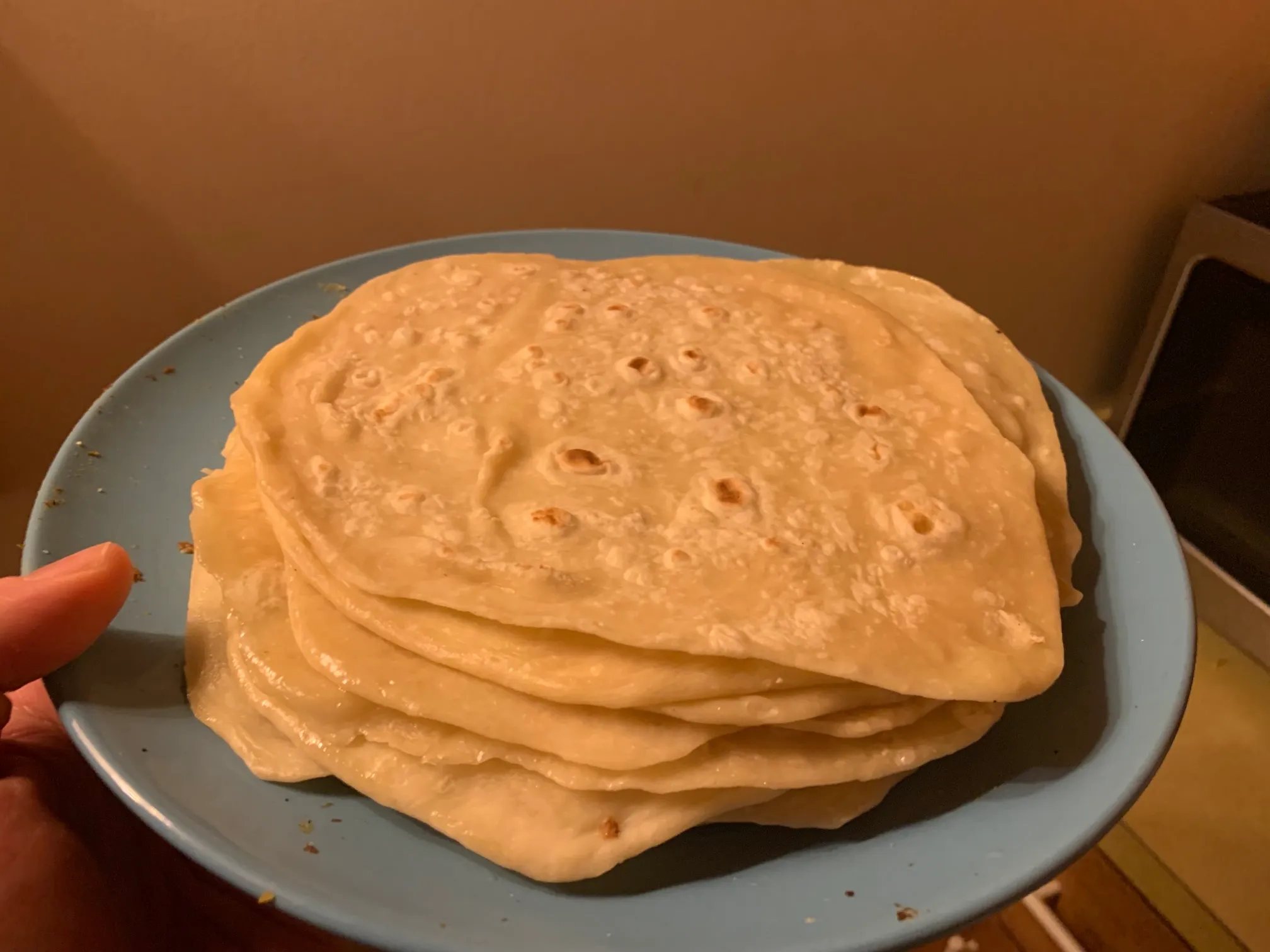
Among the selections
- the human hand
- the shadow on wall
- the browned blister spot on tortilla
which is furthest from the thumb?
the shadow on wall

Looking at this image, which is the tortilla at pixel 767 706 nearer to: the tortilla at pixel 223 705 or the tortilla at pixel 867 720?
the tortilla at pixel 867 720

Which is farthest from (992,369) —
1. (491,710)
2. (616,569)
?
(491,710)

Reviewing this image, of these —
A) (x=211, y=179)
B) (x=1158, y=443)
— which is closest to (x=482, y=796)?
(x=211, y=179)

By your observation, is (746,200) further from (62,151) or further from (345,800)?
(345,800)

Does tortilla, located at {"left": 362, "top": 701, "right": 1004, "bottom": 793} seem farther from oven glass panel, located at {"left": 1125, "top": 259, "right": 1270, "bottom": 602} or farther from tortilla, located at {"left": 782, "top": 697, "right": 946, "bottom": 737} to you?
oven glass panel, located at {"left": 1125, "top": 259, "right": 1270, "bottom": 602}

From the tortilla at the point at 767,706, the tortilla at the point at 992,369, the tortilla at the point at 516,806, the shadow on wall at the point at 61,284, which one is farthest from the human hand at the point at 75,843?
the tortilla at the point at 992,369

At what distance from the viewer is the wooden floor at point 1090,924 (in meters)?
1.48

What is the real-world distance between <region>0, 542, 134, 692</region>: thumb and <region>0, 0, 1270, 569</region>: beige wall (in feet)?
2.31

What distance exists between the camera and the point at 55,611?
2.26 ft

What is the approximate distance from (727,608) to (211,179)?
103 cm

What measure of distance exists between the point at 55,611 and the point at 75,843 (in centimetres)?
24

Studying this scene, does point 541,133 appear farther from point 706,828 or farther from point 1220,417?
point 1220,417

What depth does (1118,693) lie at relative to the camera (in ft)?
2.37

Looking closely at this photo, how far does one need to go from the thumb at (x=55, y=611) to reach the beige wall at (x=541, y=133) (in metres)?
0.70
